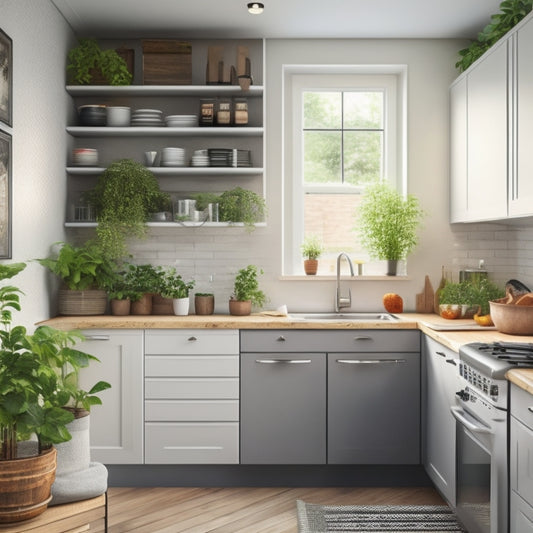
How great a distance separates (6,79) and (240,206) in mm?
1664

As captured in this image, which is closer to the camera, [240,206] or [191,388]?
[191,388]

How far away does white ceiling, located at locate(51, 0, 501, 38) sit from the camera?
400 centimetres

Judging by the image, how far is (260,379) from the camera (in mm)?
4035

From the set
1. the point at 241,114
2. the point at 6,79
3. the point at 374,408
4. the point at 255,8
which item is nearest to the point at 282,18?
the point at 255,8

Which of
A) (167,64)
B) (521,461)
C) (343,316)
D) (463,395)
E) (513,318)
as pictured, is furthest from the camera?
(343,316)

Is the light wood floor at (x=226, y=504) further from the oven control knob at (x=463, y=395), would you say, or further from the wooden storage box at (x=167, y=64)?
the wooden storage box at (x=167, y=64)

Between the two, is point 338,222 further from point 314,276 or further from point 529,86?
point 529,86

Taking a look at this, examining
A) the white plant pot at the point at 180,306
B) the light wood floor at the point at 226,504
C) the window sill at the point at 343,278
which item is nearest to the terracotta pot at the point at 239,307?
the white plant pot at the point at 180,306

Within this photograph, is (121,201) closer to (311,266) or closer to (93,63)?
(93,63)

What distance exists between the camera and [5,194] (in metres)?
3.21

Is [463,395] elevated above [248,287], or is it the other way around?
[248,287]

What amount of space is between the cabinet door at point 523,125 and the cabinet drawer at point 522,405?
3.25 ft

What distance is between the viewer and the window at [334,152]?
4762 mm

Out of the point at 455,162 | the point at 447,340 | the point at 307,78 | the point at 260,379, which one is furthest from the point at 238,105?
the point at 447,340
